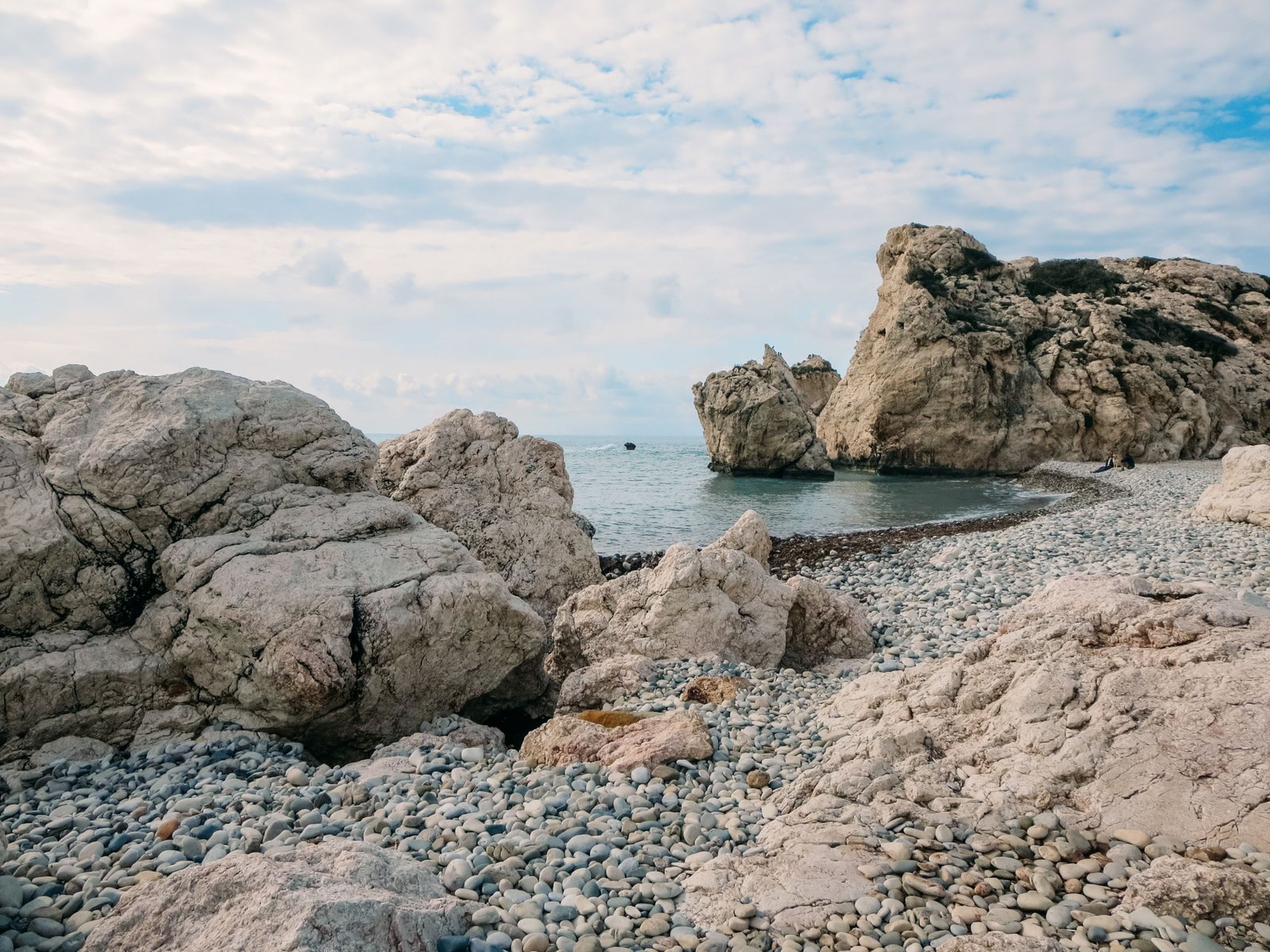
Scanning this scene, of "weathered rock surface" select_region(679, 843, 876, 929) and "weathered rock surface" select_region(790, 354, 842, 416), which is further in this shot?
"weathered rock surface" select_region(790, 354, 842, 416)

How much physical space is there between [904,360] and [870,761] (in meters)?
51.3

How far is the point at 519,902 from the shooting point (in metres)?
4.07

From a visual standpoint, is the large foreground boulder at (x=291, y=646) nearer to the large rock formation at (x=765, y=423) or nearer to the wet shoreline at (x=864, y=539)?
the wet shoreline at (x=864, y=539)

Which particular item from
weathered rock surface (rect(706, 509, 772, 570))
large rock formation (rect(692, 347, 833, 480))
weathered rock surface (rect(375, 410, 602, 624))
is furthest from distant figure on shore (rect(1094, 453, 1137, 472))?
weathered rock surface (rect(375, 410, 602, 624))

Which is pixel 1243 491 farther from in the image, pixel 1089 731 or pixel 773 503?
pixel 773 503

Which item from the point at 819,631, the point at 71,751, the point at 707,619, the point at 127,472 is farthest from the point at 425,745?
the point at 819,631

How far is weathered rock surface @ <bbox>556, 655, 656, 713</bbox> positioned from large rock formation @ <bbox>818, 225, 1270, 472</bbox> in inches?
1910

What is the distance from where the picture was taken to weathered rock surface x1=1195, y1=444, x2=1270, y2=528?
56.1ft

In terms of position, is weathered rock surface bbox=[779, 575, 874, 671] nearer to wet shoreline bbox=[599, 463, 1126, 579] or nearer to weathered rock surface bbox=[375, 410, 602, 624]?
weathered rock surface bbox=[375, 410, 602, 624]

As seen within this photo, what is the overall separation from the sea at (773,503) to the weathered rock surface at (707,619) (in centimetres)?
1293

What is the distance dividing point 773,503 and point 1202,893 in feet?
109

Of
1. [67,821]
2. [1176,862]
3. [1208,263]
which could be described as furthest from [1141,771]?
[1208,263]

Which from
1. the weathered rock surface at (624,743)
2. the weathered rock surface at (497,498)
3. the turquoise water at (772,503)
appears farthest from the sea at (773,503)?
the weathered rock surface at (624,743)

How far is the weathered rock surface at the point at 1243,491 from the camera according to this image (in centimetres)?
1709
